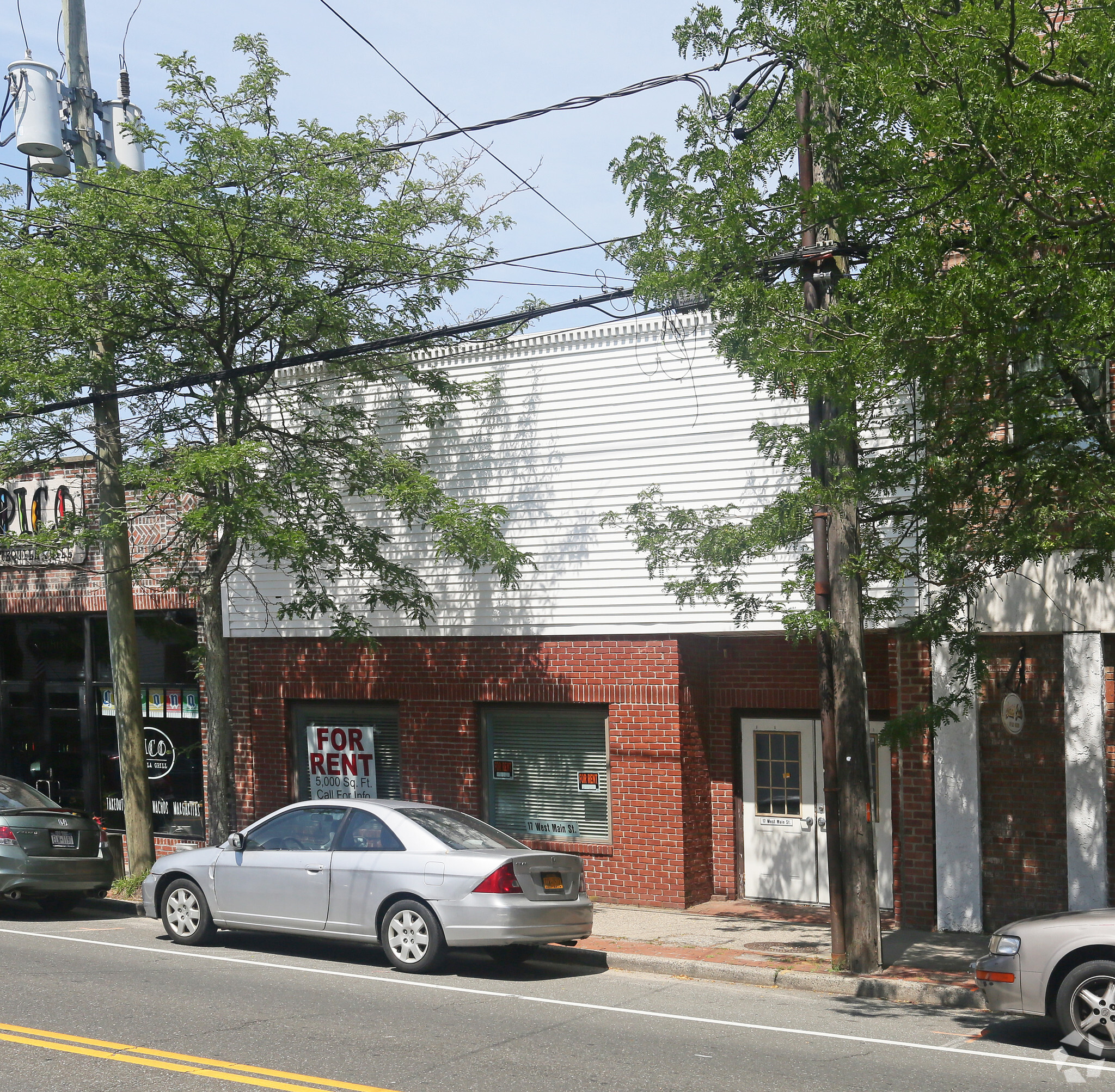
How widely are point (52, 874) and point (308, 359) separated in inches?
250

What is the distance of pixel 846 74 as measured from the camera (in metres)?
8.62

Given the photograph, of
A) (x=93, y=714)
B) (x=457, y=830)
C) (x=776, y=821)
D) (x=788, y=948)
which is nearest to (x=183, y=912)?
(x=457, y=830)

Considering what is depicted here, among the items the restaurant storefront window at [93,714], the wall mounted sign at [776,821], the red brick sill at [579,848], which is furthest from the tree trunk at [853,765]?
the restaurant storefront window at [93,714]

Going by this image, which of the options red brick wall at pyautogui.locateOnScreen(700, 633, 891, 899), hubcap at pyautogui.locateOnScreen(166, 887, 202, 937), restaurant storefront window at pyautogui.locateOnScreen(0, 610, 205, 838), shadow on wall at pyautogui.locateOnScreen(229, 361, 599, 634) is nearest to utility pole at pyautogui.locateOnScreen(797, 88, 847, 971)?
red brick wall at pyautogui.locateOnScreen(700, 633, 891, 899)

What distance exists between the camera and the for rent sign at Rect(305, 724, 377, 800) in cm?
1658

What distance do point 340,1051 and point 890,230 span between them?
23.1 ft

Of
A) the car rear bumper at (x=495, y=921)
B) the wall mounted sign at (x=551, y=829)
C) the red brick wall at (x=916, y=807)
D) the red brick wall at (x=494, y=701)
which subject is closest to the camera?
the car rear bumper at (x=495, y=921)

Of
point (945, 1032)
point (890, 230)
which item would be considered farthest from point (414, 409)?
point (945, 1032)

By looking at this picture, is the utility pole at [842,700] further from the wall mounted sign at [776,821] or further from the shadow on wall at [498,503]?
the shadow on wall at [498,503]

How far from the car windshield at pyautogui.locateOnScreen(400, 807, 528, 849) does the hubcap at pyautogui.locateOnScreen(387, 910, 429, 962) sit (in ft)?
2.22

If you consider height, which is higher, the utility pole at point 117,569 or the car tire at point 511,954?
the utility pole at point 117,569

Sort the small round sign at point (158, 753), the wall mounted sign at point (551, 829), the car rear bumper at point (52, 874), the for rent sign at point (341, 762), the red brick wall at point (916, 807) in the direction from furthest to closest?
the small round sign at point (158, 753)
the for rent sign at point (341, 762)
the wall mounted sign at point (551, 829)
the car rear bumper at point (52, 874)
the red brick wall at point (916, 807)

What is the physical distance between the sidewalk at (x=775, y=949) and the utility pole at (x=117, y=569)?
6007mm

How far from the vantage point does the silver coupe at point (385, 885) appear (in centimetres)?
1038
